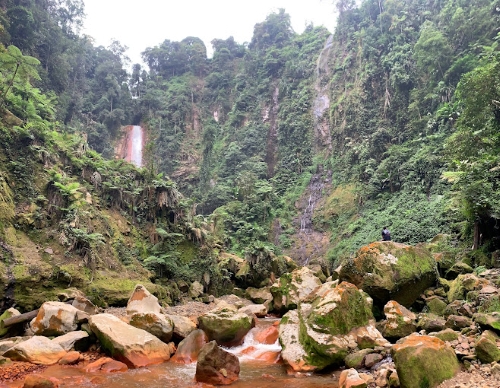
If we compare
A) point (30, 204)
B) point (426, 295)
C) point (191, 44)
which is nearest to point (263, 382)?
point (426, 295)

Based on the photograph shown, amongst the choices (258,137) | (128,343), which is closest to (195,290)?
(128,343)

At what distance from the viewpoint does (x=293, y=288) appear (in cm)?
1425

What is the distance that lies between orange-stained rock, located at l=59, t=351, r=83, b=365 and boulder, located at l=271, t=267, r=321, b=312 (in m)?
7.77

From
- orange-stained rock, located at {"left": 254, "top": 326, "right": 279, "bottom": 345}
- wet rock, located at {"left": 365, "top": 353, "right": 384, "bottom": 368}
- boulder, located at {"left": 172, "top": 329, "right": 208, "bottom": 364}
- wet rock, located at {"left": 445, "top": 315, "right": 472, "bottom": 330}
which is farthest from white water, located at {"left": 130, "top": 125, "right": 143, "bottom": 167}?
wet rock, located at {"left": 445, "top": 315, "right": 472, "bottom": 330}

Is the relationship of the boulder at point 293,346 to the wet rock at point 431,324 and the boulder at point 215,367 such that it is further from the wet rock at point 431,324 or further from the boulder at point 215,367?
the wet rock at point 431,324

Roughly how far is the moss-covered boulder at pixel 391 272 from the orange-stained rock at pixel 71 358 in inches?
302

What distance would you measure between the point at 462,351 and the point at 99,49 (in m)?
60.5

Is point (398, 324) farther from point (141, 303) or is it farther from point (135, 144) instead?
point (135, 144)

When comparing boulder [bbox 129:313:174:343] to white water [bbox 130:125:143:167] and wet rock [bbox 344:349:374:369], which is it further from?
white water [bbox 130:125:143:167]

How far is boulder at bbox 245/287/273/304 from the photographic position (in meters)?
19.5

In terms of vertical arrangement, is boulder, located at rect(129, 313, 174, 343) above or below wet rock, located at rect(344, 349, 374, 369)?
above

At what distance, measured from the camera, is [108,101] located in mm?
48562

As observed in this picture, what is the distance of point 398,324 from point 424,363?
2.92 meters

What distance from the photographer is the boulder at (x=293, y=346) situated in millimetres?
7965
